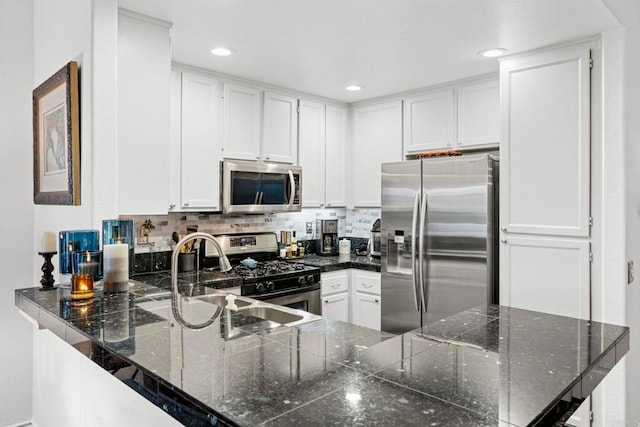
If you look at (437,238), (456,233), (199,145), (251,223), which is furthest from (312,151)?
(456,233)

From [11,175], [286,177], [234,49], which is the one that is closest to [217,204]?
[286,177]

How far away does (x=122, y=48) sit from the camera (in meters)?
2.28

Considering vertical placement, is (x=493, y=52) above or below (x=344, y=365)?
above

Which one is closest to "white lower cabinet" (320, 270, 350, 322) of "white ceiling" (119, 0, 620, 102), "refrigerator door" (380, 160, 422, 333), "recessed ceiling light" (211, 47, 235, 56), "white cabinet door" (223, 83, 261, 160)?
"refrigerator door" (380, 160, 422, 333)

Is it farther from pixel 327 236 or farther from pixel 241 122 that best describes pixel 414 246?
pixel 241 122

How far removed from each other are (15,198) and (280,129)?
2.03 metres

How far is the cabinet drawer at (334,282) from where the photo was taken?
380 cm

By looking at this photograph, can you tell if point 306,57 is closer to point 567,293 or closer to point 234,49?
point 234,49

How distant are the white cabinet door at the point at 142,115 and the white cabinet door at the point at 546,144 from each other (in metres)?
2.15

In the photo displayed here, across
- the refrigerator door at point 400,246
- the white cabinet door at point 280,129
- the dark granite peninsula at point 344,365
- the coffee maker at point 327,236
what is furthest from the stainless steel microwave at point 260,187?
the dark granite peninsula at point 344,365

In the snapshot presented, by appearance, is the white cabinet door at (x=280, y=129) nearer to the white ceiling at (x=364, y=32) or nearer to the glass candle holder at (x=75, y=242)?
the white ceiling at (x=364, y=32)

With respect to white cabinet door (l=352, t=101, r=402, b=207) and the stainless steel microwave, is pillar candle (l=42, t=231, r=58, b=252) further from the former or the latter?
white cabinet door (l=352, t=101, r=402, b=207)

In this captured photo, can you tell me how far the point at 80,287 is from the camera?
1.78 metres

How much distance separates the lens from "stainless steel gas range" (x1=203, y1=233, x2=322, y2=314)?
127 inches
